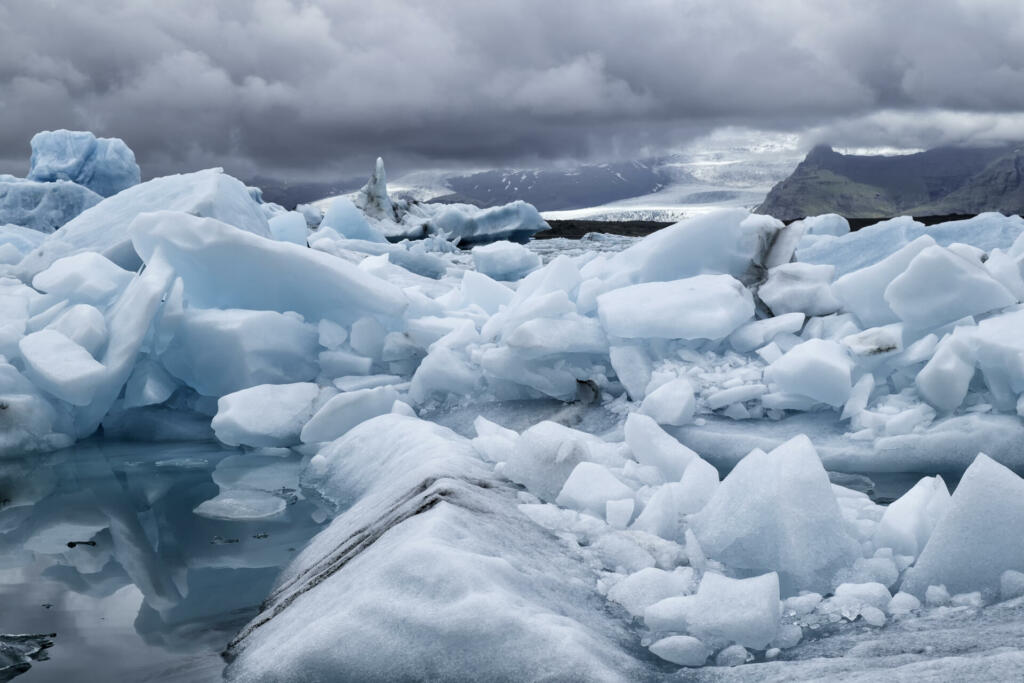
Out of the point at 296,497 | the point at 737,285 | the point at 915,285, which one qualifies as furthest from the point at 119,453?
the point at 915,285

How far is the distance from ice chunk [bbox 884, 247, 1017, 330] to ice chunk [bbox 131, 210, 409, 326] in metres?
3.06

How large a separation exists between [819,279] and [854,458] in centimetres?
151

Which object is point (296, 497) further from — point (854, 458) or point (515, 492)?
point (854, 458)

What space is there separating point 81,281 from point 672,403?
163 inches

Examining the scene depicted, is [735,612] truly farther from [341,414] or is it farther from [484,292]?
[484,292]

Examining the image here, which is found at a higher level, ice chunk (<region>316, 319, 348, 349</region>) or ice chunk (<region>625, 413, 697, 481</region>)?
ice chunk (<region>625, 413, 697, 481</region>)

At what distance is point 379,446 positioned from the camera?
4203mm

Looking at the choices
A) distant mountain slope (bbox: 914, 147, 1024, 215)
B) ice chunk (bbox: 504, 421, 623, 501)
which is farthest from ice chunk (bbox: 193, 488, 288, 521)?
distant mountain slope (bbox: 914, 147, 1024, 215)

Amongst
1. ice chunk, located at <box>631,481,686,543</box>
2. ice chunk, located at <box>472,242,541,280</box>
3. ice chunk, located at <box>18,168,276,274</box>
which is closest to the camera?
ice chunk, located at <box>631,481,686,543</box>

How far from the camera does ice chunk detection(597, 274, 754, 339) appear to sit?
4902 mm

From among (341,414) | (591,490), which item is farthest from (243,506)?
(591,490)

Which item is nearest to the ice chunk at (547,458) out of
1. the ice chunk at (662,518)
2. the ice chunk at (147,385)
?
the ice chunk at (662,518)

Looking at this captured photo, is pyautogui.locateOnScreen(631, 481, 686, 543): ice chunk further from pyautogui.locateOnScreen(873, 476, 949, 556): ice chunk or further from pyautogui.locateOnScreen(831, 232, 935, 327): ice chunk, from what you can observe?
pyautogui.locateOnScreen(831, 232, 935, 327): ice chunk

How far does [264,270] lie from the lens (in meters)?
5.97
